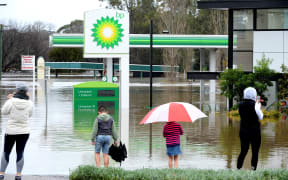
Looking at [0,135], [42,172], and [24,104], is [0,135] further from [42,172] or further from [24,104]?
[24,104]

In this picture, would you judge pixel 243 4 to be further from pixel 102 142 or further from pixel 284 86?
pixel 102 142

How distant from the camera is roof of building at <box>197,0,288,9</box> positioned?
2470 centimetres

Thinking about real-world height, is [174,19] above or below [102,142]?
above

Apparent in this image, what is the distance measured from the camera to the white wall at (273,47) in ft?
80.8

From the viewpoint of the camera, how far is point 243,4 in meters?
25.2

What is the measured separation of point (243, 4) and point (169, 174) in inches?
715

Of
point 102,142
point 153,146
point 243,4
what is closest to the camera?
point 102,142

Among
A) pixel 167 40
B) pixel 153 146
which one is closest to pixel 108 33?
pixel 153 146

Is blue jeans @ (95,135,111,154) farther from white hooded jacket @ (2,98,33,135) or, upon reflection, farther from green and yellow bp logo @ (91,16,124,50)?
green and yellow bp logo @ (91,16,124,50)

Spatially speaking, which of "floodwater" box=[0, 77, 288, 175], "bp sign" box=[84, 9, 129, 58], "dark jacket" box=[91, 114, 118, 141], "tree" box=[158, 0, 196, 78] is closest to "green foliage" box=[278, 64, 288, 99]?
"floodwater" box=[0, 77, 288, 175]

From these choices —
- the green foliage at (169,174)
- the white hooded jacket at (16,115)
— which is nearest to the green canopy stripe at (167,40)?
the white hooded jacket at (16,115)

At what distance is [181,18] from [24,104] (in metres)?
64.8

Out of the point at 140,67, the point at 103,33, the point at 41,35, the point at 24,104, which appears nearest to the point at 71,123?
the point at 103,33

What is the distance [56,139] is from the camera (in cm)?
1564
